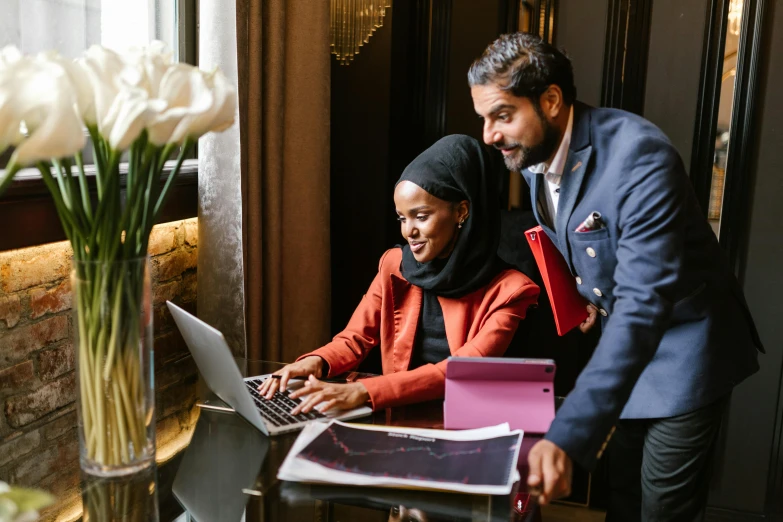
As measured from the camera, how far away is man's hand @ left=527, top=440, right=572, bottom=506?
3.62 ft

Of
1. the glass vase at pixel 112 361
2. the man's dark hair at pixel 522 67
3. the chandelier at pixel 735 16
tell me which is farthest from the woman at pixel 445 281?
the chandelier at pixel 735 16

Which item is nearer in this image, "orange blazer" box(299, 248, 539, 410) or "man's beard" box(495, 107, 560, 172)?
"man's beard" box(495, 107, 560, 172)

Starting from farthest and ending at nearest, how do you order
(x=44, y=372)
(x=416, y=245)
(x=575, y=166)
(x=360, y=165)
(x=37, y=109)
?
(x=360, y=165)
(x=416, y=245)
(x=44, y=372)
(x=575, y=166)
(x=37, y=109)

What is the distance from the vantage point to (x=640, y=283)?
127 cm

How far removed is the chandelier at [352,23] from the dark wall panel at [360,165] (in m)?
0.11

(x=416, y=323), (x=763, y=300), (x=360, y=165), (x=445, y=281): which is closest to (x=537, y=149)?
(x=445, y=281)

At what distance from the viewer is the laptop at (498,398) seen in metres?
1.39

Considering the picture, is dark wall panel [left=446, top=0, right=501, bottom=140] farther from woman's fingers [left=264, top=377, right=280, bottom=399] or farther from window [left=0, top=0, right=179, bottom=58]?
woman's fingers [left=264, top=377, right=280, bottom=399]

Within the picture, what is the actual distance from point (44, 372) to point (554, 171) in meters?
1.13

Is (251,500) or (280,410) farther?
(280,410)

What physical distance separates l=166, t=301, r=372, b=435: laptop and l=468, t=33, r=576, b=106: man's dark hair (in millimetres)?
670

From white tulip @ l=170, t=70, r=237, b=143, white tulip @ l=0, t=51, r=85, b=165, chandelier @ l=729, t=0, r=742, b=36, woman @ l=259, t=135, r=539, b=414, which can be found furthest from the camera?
chandelier @ l=729, t=0, r=742, b=36

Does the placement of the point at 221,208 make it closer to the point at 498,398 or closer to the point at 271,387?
the point at 271,387


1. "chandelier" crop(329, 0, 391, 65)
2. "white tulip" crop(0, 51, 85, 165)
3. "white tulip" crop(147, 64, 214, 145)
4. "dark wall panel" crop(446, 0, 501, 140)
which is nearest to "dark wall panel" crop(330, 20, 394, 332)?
"chandelier" crop(329, 0, 391, 65)
